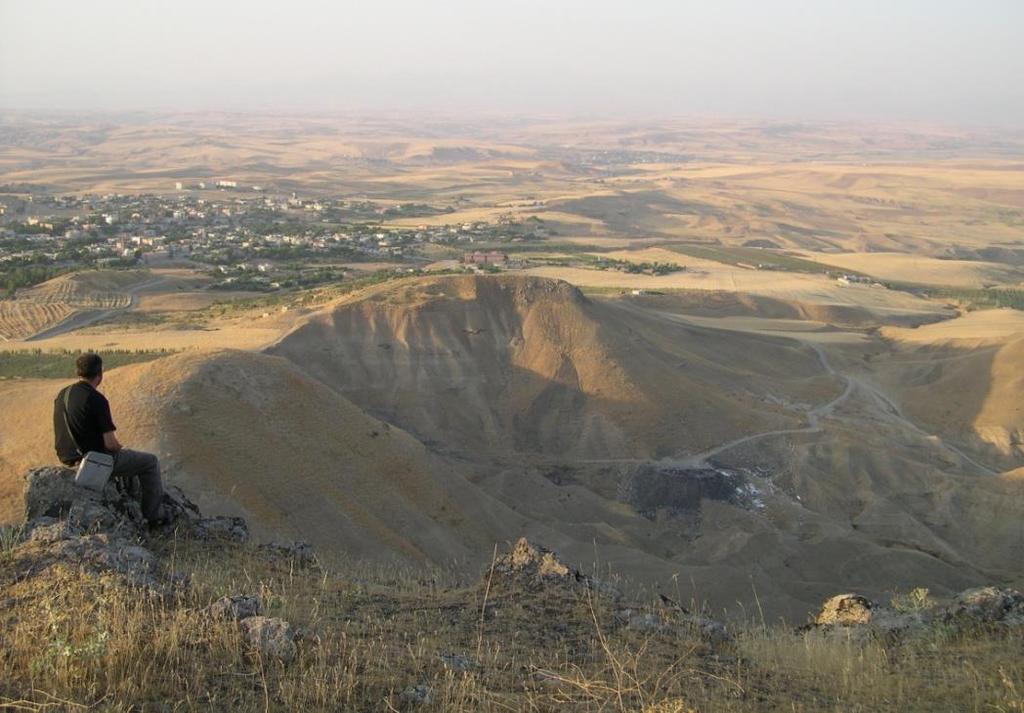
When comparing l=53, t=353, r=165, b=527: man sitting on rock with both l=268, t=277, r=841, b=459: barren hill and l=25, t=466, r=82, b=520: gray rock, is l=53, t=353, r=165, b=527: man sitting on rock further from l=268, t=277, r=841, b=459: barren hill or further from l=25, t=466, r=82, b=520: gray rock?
l=268, t=277, r=841, b=459: barren hill

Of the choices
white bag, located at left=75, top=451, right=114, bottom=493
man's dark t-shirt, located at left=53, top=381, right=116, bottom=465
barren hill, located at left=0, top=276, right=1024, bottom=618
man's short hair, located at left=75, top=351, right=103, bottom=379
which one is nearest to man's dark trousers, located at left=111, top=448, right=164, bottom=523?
white bag, located at left=75, top=451, right=114, bottom=493

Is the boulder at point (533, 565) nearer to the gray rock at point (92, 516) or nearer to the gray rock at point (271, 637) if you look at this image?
the gray rock at point (271, 637)

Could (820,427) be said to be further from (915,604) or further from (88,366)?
(88,366)

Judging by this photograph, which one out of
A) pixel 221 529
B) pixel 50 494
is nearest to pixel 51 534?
pixel 50 494

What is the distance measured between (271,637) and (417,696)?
124 centimetres

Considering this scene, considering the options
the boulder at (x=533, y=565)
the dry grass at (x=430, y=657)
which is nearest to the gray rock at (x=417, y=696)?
the dry grass at (x=430, y=657)

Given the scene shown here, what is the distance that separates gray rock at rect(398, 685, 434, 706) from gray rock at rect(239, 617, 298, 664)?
923 mm

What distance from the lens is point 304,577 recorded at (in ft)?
33.7

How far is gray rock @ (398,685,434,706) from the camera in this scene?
5973 mm

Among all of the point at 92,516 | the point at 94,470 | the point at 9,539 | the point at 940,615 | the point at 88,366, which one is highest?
the point at 88,366

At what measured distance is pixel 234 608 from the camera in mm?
6945

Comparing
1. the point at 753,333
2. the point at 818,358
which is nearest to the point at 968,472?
the point at 818,358

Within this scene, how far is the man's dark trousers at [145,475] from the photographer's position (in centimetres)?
1059

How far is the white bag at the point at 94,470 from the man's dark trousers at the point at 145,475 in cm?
43
